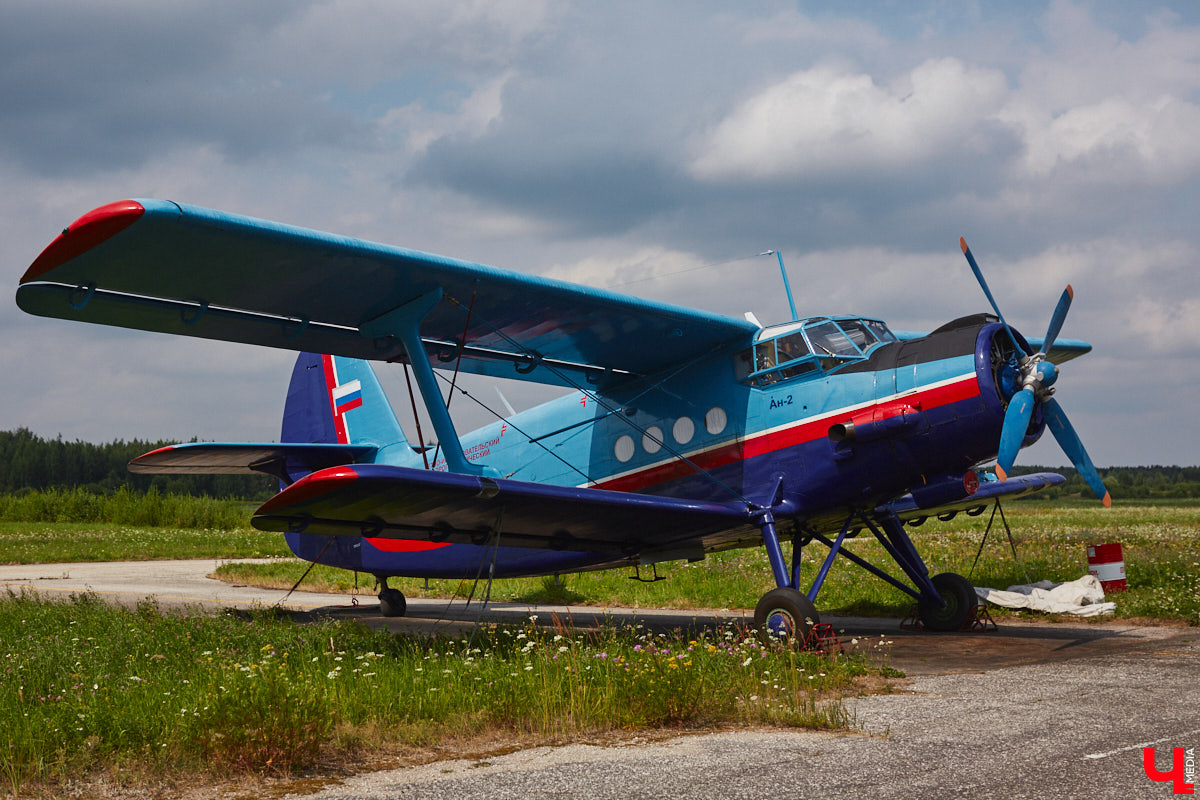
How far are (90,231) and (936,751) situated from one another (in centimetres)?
685

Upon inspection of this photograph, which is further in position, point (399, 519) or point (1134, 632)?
point (1134, 632)

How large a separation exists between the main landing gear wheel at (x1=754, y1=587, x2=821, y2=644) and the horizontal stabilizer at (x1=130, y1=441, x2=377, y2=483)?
22.0ft

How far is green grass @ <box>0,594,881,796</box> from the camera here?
15.4ft

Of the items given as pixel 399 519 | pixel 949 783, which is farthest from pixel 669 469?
pixel 949 783

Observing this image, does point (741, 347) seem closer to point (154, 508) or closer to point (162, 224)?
point (162, 224)

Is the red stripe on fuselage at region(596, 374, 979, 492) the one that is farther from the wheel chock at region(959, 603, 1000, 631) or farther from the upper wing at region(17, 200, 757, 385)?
the wheel chock at region(959, 603, 1000, 631)

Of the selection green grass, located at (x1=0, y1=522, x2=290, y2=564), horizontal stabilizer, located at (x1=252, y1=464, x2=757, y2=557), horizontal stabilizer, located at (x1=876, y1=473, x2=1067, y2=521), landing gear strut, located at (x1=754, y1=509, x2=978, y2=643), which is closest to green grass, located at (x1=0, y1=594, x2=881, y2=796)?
horizontal stabilizer, located at (x1=252, y1=464, x2=757, y2=557)

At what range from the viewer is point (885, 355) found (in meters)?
9.30

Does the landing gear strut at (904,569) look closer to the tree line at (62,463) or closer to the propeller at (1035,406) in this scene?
the propeller at (1035,406)

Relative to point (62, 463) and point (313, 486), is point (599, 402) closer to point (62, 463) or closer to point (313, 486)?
point (313, 486)

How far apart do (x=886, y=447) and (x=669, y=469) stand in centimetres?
257

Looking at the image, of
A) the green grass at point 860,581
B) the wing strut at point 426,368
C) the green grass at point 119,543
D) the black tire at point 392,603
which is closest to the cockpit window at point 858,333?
the wing strut at point 426,368

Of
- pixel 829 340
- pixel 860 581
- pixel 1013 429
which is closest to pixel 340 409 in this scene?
pixel 829 340

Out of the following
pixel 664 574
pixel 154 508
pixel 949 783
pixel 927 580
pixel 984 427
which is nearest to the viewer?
pixel 949 783
